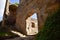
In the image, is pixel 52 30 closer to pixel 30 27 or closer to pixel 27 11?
pixel 27 11

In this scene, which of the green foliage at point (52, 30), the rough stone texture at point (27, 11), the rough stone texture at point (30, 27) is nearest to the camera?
the green foliage at point (52, 30)

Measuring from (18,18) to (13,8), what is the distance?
3815 millimetres

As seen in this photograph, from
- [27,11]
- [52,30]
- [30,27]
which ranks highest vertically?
[27,11]

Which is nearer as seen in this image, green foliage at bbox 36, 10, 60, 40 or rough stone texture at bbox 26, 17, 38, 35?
green foliage at bbox 36, 10, 60, 40

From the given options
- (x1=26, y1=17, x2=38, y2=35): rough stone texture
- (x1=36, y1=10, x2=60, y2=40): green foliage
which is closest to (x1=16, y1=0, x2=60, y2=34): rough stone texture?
(x1=26, y1=17, x2=38, y2=35): rough stone texture

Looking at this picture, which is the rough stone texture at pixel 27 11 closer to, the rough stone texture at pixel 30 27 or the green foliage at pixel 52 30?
the rough stone texture at pixel 30 27

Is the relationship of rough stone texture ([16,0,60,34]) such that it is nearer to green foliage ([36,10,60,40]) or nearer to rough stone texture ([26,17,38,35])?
rough stone texture ([26,17,38,35])

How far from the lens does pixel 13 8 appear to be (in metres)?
15.4

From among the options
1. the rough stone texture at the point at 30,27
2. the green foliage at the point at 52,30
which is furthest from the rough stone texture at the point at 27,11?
the green foliage at the point at 52,30

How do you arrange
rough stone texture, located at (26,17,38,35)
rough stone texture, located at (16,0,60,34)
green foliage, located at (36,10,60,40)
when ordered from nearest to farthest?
green foliage, located at (36,10,60,40) < rough stone texture, located at (16,0,60,34) < rough stone texture, located at (26,17,38,35)

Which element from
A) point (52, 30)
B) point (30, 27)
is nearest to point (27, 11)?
point (30, 27)

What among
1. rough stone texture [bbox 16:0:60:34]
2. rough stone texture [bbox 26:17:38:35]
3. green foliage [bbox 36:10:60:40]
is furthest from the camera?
rough stone texture [bbox 26:17:38:35]

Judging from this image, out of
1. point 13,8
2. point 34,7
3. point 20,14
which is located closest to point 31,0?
point 34,7

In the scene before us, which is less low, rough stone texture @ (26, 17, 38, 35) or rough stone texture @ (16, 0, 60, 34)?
rough stone texture @ (16, 0, 60, 34)
